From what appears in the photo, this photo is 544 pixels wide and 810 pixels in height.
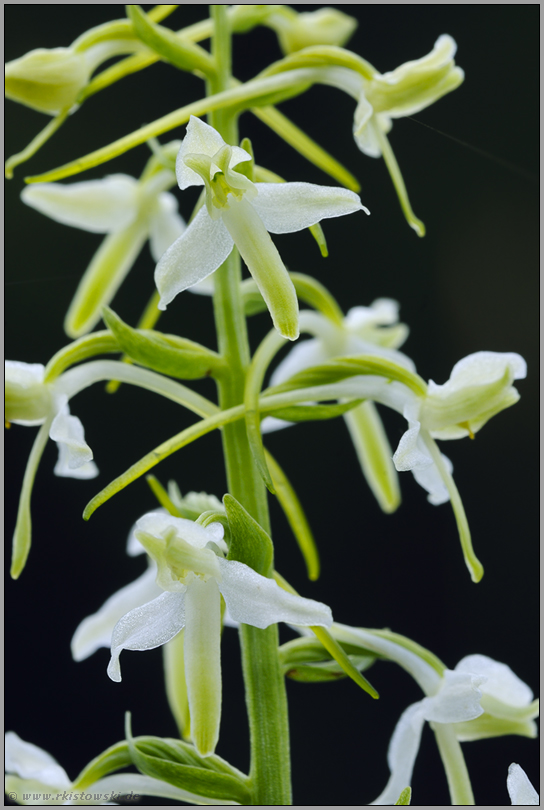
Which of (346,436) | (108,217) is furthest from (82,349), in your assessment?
(346,436)

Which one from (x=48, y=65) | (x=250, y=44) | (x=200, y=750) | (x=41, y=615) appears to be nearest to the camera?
(x=200, y=750)

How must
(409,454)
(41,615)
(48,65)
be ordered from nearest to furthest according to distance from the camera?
(409,454)
(48,65)
(41,615)

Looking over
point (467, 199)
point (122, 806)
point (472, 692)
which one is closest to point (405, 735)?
point (472, 692)

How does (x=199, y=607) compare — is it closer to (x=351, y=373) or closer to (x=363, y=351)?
(x=351, y=373)

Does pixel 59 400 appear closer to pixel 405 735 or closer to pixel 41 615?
pixel 405 735

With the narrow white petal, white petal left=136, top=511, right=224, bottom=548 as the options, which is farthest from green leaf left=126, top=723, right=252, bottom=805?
white petal left=136, top=511, right=224, bottom=548

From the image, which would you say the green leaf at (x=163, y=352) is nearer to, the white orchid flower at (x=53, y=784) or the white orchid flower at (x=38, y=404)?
the white orchid flower at (x=38, y=404)

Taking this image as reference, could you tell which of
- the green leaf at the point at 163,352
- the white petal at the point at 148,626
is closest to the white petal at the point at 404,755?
the white petal at the point at 148,626
